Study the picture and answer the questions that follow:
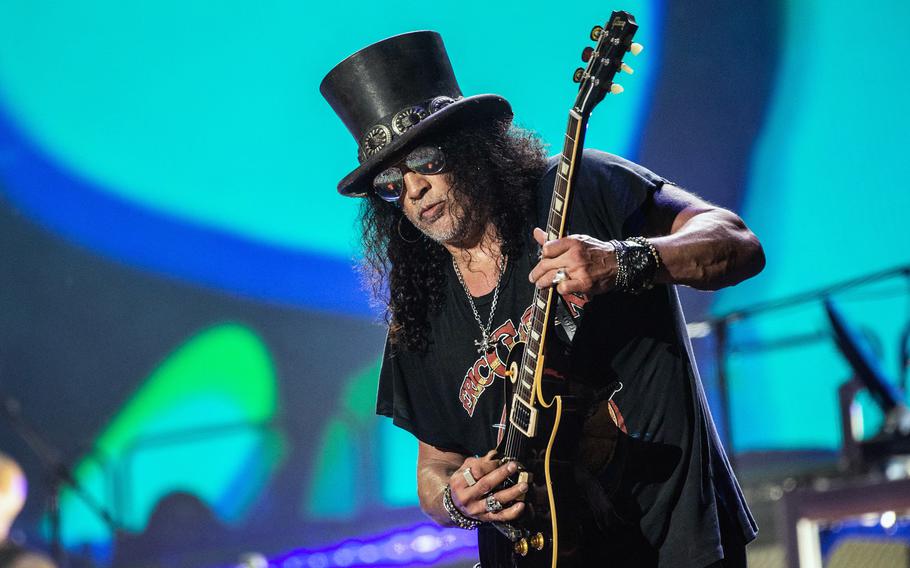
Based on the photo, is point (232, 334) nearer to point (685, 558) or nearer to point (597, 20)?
point (597, 20)

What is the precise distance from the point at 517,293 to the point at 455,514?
0.49 metres

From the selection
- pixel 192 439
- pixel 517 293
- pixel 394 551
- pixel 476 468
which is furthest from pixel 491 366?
pixel 192 439

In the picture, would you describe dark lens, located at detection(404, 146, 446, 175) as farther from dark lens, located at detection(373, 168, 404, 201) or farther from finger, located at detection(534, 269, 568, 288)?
finger, located at detection(534, 269, 568, 288)

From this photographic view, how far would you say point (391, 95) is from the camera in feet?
7.52

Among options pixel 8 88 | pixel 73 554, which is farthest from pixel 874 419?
pixel 8 88

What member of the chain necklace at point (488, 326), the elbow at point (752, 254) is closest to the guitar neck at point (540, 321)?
the chain necklace at point (488, 326)

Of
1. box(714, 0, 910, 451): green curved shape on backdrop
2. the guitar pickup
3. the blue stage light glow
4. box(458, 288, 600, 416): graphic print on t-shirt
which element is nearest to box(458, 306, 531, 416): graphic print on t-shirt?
box(458, 288, 600, 416): graphic print on t-shirt

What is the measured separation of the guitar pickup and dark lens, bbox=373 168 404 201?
610mm

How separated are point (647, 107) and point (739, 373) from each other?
1.63 meters

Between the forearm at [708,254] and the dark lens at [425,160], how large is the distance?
68 cm

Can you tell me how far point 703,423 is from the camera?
1.87 m

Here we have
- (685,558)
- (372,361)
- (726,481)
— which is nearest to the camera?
(685,558)

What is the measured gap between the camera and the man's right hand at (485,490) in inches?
72.4

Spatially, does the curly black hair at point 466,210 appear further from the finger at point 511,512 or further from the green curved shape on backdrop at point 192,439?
the green curved shape on backdrop at point 192,439
